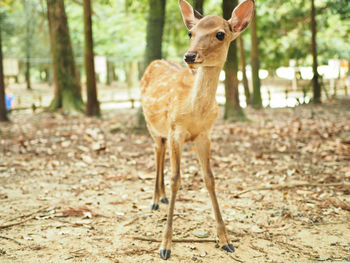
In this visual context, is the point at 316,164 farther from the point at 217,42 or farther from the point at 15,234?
the point at 15,234

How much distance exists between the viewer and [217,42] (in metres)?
3.36

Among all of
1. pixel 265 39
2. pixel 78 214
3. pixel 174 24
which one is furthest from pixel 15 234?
pixel 265 39

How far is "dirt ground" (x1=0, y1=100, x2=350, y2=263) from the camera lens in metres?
3.71

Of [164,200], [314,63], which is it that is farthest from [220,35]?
[314,63]

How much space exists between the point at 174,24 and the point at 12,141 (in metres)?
11.2

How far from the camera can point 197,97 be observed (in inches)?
146

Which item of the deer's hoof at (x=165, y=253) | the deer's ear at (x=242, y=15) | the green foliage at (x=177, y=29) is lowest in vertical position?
the deer's hoof at (x=165, y=253)

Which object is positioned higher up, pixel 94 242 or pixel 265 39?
pixel 265 39

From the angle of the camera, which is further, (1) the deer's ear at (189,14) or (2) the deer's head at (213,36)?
(1) the deer's ear at (189,14)

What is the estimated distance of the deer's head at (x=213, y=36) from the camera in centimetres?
325

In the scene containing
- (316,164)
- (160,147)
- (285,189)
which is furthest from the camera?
(316,164)

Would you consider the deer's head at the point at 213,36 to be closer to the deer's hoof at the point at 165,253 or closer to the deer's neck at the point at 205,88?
the deer's neck at the point at 205,88

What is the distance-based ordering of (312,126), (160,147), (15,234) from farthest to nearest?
(312,126) < (160,147) < (15,234)

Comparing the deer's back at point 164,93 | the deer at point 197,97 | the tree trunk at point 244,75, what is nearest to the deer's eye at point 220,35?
the deer at point 197,97
